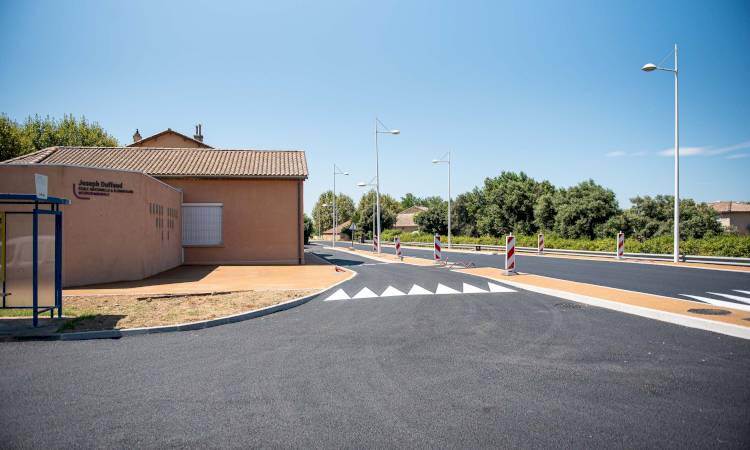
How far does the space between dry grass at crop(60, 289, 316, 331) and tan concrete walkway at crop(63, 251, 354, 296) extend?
99cm

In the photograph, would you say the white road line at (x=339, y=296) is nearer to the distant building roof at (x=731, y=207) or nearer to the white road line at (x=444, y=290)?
the white road line at (x=444, y=290)

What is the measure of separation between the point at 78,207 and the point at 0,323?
21.6 ft

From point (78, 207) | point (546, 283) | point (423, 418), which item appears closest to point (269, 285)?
point (78, 207)

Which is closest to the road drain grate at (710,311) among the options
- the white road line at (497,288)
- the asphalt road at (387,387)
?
the asphalt road at (387,387)

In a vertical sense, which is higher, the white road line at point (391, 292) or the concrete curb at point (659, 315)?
the concrete curb at point (659, 315)

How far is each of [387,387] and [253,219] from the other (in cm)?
1934

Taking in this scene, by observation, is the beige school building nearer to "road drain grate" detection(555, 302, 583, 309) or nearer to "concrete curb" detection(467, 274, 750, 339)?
"concrete curb" detection(467, 274, 750, 339)

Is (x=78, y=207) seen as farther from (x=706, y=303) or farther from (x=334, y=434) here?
(x=706, y=303)

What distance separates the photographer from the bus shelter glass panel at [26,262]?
9289mm

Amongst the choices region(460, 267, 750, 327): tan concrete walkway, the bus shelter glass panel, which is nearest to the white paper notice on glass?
the bus shelter glass panel

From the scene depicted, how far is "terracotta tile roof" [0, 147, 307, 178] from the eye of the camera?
23.1 m

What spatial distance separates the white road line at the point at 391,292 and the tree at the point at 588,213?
1549 inches

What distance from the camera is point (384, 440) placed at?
387 centimetres

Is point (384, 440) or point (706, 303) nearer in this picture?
point (384, 440)
